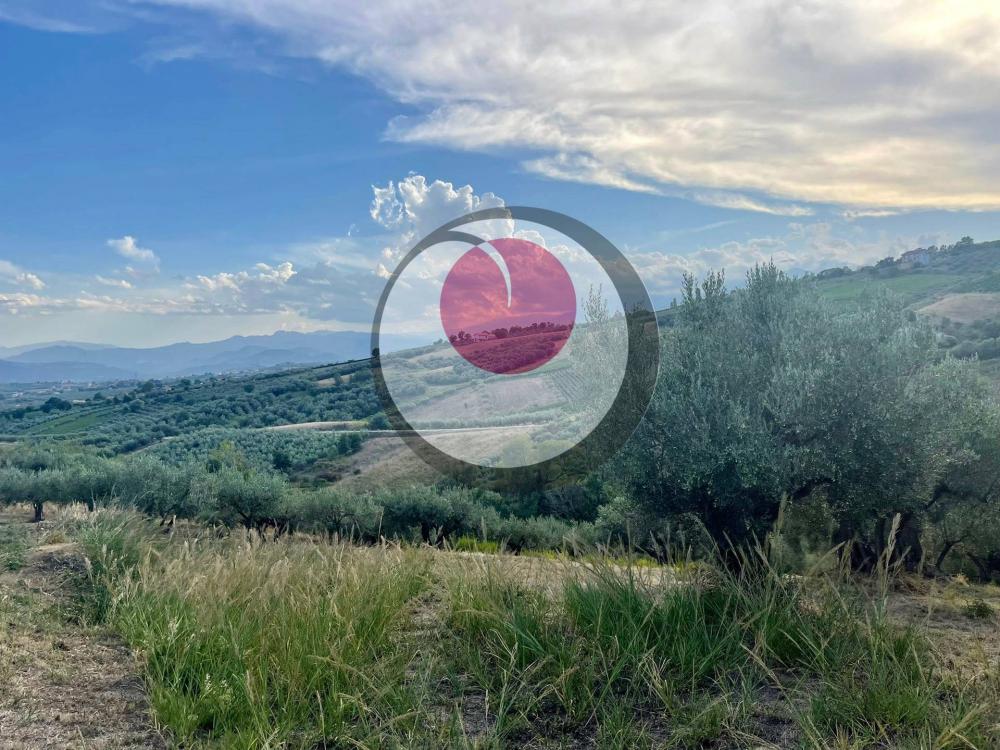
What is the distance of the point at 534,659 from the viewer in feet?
21.6

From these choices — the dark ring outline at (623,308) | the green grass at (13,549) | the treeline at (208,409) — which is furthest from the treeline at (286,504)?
the treeline at (208,409)

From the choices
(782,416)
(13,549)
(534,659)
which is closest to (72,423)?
(13,549)

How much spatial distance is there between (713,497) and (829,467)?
77.2 inches

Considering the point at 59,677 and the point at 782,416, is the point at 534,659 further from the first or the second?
the point at 782,416

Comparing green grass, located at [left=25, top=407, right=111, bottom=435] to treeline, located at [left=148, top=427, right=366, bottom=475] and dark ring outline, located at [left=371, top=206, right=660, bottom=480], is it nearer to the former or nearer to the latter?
treeline, located at [left=148, top=427, right=366, bottom=475]

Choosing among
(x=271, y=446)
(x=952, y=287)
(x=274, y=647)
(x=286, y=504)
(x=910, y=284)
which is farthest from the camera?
(x=910, y=284)

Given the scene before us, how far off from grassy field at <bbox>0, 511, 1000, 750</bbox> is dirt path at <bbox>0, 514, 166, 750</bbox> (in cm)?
16

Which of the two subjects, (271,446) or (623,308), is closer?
(623,308)

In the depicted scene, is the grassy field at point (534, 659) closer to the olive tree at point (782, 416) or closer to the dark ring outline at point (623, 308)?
the olive tree at point (782, 416)

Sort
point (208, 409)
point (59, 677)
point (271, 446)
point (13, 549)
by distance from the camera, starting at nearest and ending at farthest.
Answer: point (59, 677), point (13, 549), point (271, 446), point (208, 409)

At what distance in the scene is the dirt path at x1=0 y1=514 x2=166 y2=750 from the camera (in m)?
5.69

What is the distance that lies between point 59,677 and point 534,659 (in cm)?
472

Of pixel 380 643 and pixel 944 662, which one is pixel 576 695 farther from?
pixel 944 662

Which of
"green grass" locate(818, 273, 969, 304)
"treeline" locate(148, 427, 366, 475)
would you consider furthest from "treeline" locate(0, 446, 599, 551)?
"green grass" locate(818, 273, 969, 304)
